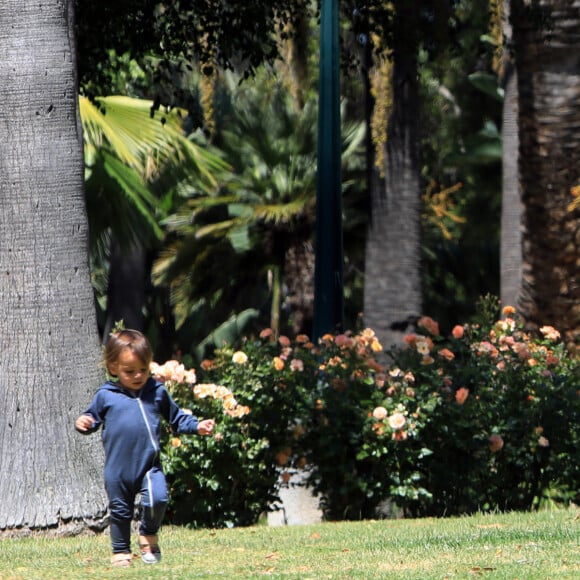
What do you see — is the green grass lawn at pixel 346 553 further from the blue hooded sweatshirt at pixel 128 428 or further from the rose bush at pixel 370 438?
the rose bush at pixel 370 438

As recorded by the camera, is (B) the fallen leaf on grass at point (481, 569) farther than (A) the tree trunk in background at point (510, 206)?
No

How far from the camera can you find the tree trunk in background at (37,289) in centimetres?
821

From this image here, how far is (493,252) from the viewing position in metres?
26.7

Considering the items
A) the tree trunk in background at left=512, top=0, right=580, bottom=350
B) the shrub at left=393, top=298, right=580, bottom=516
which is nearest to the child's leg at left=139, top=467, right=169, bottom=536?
the shrub at left=393, top=298, right=580, bottom=516

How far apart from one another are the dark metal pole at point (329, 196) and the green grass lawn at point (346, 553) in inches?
123

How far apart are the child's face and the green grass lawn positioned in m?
0.92

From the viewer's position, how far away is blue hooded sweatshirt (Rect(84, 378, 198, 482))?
6340 millimetres

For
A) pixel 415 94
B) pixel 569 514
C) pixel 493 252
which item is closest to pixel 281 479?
pixel 569 514

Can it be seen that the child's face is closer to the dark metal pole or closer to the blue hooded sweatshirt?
the blue hooded sweatshirt

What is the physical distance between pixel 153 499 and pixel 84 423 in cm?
51

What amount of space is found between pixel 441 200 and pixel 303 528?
1438cm

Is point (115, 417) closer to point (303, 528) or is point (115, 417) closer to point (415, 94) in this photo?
point (303, 528)

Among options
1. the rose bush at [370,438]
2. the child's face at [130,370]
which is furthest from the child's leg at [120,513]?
the rose bush at [370,438]

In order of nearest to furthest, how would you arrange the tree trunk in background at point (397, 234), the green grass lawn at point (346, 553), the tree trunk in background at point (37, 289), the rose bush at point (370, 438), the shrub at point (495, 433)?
the green grass lawn at point (346, 553) → the tree trunk in background at point (37, 289) → the rose bush at point (370, 438) → the shrub at point (495, 433) → the tree trunk in background at point (397, 234)
